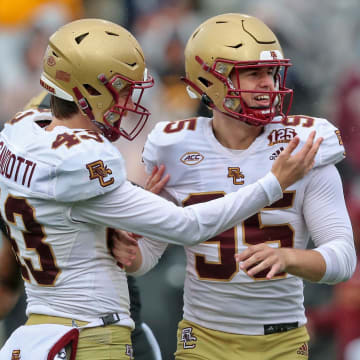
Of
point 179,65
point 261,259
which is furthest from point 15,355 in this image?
point 179,65

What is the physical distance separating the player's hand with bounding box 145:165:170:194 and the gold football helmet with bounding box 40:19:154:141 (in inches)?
11.5

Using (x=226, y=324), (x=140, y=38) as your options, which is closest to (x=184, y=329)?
(x=226, y=324)

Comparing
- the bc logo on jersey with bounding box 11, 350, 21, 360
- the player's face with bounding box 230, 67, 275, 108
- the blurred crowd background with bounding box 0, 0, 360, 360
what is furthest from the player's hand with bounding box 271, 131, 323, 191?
the blurred crowd background with bounding box 0, 0, 360, 360

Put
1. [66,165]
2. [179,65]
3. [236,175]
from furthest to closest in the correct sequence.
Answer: [179,65] < [236,175] < [66,165]

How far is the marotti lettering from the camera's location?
228cm

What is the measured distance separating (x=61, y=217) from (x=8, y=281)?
87 cm

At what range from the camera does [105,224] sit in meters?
2.32

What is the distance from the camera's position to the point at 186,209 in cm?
238

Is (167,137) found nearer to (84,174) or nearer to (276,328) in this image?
(84,174)

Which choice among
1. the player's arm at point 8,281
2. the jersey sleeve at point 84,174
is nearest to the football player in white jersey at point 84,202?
the jersey sleeve at point 84,174

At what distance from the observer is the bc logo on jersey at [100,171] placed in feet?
7.34

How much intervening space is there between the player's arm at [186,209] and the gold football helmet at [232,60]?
0.25 meters

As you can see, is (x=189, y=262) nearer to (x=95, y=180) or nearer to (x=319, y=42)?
(x=95, y=180)

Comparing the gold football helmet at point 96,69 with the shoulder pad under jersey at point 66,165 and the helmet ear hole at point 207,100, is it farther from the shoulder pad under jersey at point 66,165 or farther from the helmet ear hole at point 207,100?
the helmet ear hole at point 207,100
